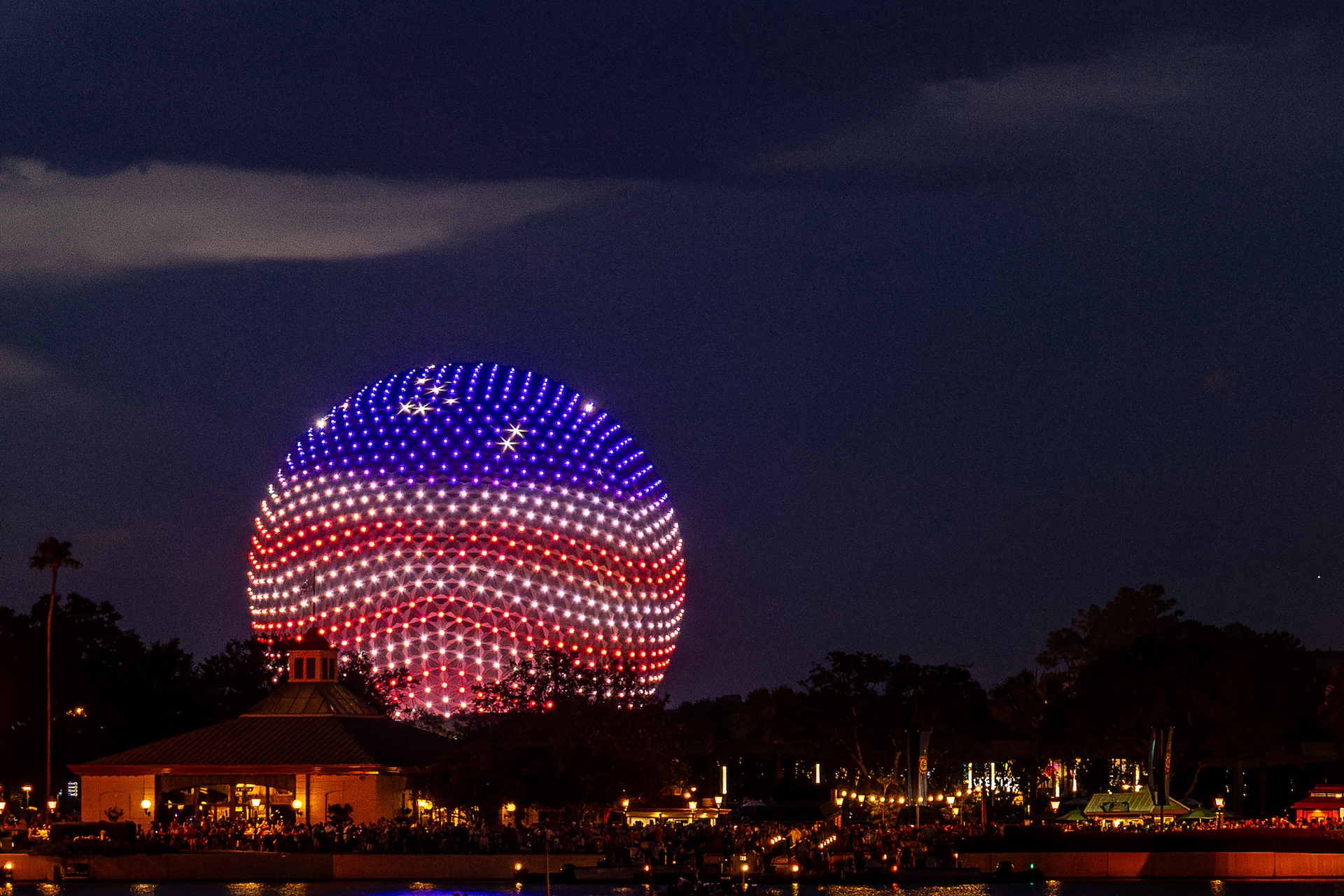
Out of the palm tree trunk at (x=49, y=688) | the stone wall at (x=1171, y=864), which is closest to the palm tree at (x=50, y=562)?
the palm tree trunk at (x=49, y=688)

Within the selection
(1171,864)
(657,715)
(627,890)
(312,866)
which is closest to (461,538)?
(657,715)

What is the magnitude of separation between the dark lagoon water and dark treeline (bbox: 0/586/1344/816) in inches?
263

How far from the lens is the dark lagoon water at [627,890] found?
168 ft

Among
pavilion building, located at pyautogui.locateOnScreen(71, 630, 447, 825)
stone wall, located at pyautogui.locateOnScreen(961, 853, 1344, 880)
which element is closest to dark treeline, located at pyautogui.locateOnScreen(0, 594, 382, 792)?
pavilion building, located at pyautogui.locateOnScreen(71, 630, 447, 825)

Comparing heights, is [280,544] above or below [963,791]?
→ above

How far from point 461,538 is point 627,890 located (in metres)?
24.1

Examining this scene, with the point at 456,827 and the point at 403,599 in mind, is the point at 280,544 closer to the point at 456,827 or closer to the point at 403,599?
the point at 403,599

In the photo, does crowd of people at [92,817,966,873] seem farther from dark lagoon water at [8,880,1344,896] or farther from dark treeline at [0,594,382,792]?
dark treeline at [0,594,382,792]

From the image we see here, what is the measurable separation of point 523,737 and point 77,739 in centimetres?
2130

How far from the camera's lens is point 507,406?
78.5 m

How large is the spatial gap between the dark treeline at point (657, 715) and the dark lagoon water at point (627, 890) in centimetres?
669

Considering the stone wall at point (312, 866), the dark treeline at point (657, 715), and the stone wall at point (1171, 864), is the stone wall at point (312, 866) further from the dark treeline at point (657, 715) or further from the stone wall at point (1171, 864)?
the stone wall at point (1171, 864)

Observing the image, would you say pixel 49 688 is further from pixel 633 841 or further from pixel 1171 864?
pixel 1171 864

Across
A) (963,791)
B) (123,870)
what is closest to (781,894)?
(123,870)
